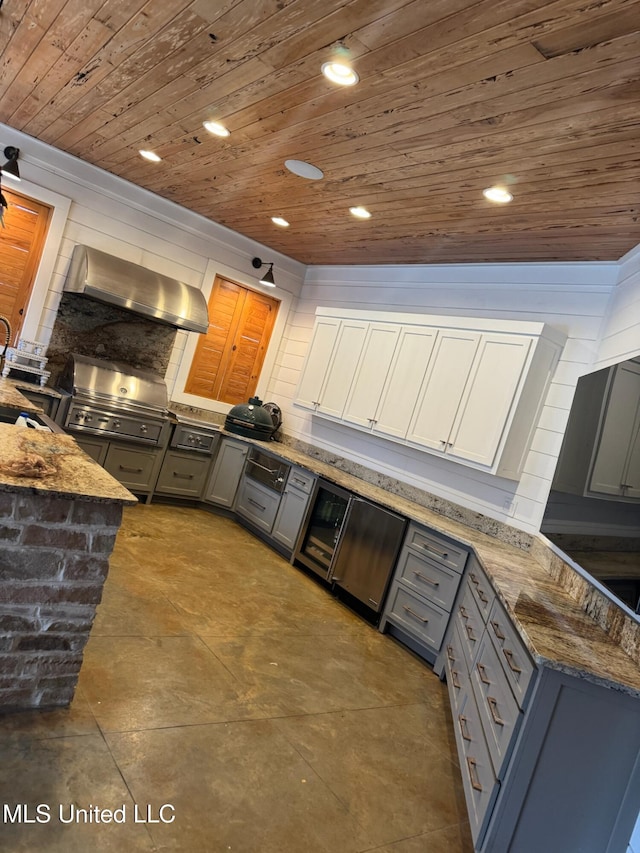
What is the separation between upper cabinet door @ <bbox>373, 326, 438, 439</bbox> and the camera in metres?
4.37

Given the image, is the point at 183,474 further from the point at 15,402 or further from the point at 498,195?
the point at 498,195

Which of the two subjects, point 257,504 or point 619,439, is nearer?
point 619,439

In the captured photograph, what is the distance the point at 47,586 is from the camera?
6.64 ft

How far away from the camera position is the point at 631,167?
2492mm

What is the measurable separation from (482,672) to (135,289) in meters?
4.04

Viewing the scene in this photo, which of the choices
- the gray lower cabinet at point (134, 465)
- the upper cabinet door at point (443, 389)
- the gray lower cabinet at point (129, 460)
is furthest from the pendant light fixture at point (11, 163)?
the upper cabinet door at point (443, 389)

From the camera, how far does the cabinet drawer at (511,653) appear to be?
6.05ft

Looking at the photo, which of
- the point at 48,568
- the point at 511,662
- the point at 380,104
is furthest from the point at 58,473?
the point at 380,104

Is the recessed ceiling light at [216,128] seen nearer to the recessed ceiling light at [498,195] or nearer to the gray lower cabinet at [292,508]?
the recessed ceiling light at [498,195]

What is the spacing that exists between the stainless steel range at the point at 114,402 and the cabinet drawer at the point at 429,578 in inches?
102

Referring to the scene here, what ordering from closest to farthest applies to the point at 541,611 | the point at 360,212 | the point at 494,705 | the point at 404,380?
the point at 494,705
the point at 541,611
the point at 360,212
the point at 404,380

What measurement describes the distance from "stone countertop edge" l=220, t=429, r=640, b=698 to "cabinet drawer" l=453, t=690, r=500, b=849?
1.58ft

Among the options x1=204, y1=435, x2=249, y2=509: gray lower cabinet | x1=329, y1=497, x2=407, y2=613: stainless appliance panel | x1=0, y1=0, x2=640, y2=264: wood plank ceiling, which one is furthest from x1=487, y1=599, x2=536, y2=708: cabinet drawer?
x1=204, y1=435, x2=249, y2=509: gray lower cabinet

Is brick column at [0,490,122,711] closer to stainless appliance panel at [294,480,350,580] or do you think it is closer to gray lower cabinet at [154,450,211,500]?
stainless appliance panel at [294,480,350,580]
